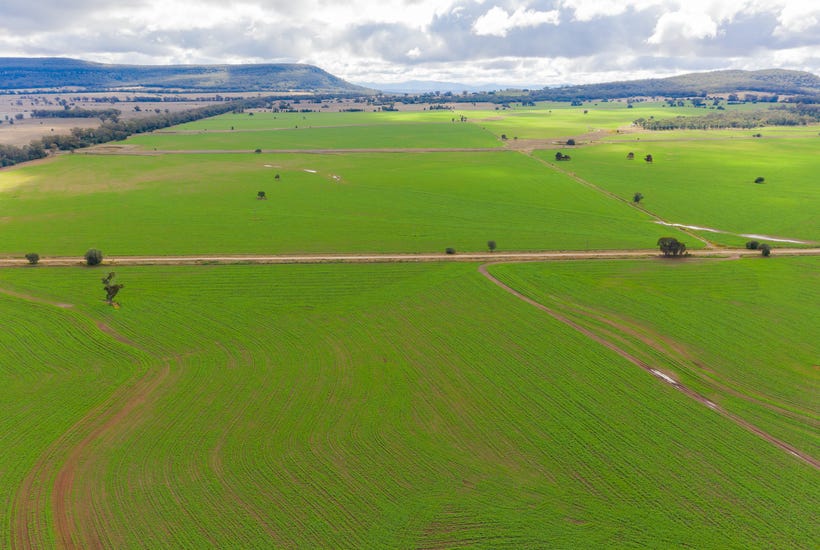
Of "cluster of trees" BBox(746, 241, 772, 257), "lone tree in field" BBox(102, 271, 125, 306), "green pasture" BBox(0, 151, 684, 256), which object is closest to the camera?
"lone tree in field" BBox(102, 271, 125, 306)

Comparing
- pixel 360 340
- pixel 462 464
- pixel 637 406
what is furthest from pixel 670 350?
pixel 360 340

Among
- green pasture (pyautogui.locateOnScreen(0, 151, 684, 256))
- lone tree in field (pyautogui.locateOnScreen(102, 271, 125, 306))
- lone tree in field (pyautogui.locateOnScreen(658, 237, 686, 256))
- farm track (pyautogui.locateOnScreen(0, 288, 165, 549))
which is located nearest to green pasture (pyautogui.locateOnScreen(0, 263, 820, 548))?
farm track (pyautogui.locateOnScreen(0, 288, 165, 549))

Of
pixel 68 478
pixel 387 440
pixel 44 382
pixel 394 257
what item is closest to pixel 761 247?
pixel 394 257

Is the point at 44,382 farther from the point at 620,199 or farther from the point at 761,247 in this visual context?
the point at 620,199

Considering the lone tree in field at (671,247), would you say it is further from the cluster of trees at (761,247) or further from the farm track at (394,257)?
the cluster of trees at (761,247)

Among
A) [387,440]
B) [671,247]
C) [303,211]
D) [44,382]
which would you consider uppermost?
[303,211]

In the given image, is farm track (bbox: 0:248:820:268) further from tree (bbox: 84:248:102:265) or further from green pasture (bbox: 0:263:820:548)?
green pasture (bbox: 0:263:820:548)

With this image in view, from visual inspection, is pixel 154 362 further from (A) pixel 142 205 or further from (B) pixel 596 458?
(A) pixel 142 205
